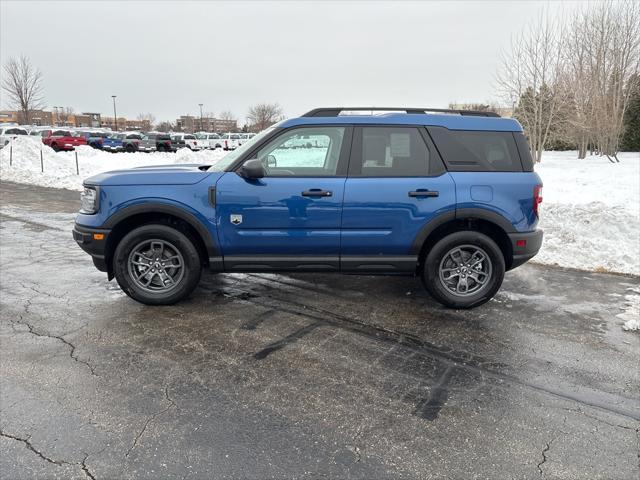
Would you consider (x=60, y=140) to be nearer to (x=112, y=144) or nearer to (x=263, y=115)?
(x=112, y=144)

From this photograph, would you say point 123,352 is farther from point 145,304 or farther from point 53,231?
point 53,231

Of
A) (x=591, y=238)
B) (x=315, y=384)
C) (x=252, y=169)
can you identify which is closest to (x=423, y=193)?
(x=252, y=169)

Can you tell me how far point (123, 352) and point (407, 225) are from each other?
2.80 m

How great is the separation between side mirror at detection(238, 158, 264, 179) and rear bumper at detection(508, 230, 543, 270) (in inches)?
101

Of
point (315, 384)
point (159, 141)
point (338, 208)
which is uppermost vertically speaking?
point (159, 141)

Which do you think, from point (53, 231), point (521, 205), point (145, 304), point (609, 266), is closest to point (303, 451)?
point (145, 304)

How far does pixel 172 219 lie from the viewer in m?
4.73

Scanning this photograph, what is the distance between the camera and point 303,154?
4.73m

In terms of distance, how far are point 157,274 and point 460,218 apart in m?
3.15

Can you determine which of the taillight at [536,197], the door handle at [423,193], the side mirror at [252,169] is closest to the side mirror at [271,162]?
the side mirror at [252,169]

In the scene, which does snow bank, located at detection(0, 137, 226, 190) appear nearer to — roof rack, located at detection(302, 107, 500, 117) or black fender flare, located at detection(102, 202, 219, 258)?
black fender flare, located at detection(102, 202, 219, 258)

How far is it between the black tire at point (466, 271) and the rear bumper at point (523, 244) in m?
0.17

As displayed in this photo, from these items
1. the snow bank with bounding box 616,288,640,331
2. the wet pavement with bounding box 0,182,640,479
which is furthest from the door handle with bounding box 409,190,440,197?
the snow bank with bounding box 616,288,640,331

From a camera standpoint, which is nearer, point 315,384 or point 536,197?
point 315,384
